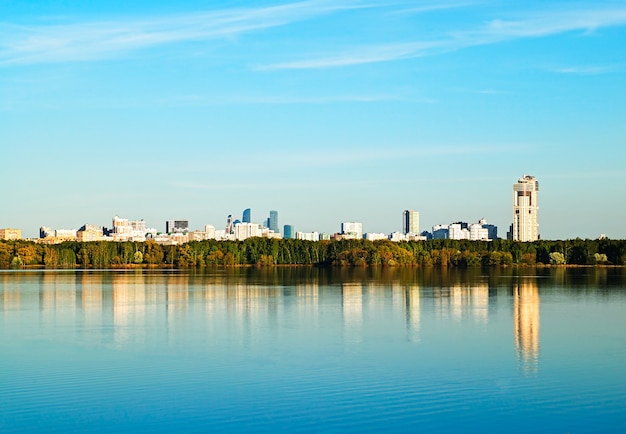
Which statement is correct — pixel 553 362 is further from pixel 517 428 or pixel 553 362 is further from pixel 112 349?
pixel 112 349

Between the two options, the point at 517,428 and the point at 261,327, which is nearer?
the point at 517,428

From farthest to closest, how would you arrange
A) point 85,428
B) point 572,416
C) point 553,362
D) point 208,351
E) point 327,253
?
point 327,253 < point 208,351 < point 553,362 < point 572,416 < point 85,428

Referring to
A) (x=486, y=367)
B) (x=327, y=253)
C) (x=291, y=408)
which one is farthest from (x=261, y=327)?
(x=327, y=253)

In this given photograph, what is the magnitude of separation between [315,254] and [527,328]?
8143 centimetres

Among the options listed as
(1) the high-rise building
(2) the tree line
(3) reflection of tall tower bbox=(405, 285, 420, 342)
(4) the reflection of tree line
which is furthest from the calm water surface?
(1) the high-rise building

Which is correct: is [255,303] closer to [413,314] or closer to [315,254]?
[413,314]

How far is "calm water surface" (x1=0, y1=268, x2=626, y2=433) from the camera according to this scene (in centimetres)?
1391

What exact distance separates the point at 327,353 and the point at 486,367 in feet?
13.2

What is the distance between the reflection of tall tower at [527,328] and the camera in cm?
1931

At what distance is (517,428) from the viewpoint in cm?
1338

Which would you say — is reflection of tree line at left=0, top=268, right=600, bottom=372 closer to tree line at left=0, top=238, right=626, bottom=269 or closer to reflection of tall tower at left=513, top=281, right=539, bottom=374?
reflection of tall tower at left=513, top=281, right=539, bottom=374

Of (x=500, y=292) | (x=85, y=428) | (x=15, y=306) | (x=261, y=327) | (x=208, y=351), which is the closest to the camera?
(x=85, y=428)

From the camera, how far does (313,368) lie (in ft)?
59.5

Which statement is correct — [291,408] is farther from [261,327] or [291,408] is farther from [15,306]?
[15,306]
